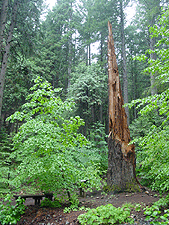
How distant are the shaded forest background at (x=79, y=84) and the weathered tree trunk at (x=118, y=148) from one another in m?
0.54

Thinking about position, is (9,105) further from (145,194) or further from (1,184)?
(145,194)

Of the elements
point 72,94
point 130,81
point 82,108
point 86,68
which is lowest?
point 82,108

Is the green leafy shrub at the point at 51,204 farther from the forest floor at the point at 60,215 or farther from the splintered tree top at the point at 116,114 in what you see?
the splintered tree top at the point at 116,114

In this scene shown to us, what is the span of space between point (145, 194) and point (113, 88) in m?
3.51

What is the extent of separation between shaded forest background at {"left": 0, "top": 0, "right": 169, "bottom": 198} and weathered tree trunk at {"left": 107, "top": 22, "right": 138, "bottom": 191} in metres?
0.54

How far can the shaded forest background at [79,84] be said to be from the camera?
3.81 m

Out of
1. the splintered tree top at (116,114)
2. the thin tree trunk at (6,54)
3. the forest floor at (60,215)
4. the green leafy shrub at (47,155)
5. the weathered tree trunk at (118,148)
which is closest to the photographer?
the forest floor at (60,215)

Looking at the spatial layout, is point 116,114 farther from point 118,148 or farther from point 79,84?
point 79,84

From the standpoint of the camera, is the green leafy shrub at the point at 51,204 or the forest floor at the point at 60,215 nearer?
the forest floor at the point at 60,215

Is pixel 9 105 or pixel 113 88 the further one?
pixel 9 105

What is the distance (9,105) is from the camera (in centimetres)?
1374

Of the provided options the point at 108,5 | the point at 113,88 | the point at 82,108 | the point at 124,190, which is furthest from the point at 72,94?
the point at 108,5

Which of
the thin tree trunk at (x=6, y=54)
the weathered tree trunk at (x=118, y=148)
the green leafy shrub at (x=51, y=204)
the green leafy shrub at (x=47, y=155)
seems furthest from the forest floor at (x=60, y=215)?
the thin tree trunk at (x=6, y=54)

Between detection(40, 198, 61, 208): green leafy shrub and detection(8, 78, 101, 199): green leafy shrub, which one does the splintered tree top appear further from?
detection(40, 198, 61, 208): green leafy shrub
